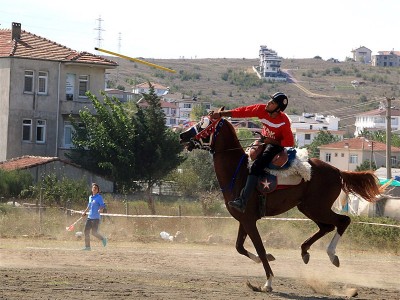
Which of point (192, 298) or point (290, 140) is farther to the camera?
point (290, 140)

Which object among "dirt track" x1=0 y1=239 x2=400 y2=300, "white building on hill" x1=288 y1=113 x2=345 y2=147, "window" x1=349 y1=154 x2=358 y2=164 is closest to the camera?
"dirt track" x1=0 y1=239 x2=400 y2=300

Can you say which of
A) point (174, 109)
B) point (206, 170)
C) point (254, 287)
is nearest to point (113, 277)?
point (254, 287)

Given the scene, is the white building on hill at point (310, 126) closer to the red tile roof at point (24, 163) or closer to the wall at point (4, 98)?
the wall at point (4, 98)

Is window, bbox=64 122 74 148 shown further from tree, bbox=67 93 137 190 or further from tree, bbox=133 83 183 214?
tree, bbox=133 83 183 214

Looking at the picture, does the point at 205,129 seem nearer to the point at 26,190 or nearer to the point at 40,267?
the point at 40,267

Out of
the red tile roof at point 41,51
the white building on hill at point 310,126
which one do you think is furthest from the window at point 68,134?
the white building on hill at point 310,126

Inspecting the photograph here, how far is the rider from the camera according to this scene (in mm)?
16344

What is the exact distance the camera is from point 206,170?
225 ft

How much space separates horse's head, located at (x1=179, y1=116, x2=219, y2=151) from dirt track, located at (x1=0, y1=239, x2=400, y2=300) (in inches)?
92.1

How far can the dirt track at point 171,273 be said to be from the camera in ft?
47.8

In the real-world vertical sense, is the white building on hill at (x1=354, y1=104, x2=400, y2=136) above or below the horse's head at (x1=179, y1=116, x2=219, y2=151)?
above

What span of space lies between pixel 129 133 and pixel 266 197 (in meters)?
40.3

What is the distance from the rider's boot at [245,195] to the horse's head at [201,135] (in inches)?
39.4

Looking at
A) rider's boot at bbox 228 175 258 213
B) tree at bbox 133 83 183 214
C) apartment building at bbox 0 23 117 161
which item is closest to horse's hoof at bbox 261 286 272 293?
rider's boot at bbox 228 175 258 213
